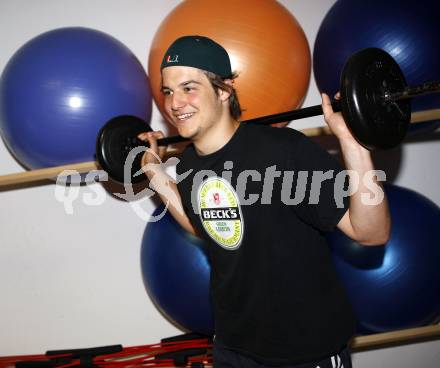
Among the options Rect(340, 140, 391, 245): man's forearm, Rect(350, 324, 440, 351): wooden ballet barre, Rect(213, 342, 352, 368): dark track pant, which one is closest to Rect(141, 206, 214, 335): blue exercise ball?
Rect(213, 342, 352, 368): dark track pant

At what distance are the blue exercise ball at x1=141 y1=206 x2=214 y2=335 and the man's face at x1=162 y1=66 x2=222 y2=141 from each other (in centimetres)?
76

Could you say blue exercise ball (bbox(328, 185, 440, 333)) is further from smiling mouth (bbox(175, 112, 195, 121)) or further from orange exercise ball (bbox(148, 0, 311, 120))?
smiling mouth (bbox(175, 112, 195, 121))

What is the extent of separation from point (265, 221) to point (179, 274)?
0.81 m

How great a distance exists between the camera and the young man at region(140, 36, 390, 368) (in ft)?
4.15

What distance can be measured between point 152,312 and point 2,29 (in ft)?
6.03

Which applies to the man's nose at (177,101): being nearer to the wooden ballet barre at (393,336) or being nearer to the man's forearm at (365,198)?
the man's forearm at (365,198)

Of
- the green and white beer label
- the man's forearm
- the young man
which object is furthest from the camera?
the green and white beer label

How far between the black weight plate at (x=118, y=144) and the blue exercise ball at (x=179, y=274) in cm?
32

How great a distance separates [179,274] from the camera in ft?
6.67

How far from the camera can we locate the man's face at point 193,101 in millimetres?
1402

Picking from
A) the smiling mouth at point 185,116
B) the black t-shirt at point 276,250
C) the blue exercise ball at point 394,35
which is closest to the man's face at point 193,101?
the smiling mouth at point 185,116

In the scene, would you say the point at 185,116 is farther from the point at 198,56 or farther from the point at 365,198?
the point at 365,198

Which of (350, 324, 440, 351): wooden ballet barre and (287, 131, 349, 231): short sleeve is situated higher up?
(287, 131, 349, 231): short sleeve

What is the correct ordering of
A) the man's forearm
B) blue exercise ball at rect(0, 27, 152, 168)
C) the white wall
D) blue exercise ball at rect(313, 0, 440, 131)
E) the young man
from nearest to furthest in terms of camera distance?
the man's forearm, the young man, blue exercise ball at rect(313, 0, 440, 131), blue exercise ball at rect(0, 27, 152, 168), the white wall
